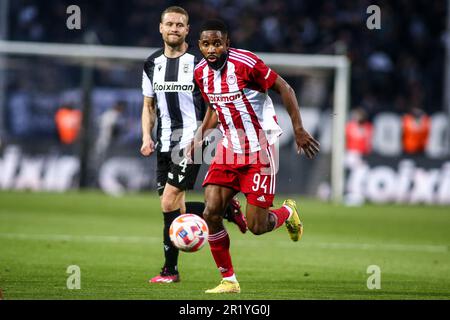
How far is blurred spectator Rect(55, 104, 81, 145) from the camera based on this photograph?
2216cm

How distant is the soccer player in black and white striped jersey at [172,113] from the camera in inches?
361

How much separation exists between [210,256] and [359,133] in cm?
1114

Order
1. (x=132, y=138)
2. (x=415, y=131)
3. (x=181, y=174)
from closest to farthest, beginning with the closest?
1. (x=181, y=174)
2. (x=132, y=138)
3. (x=415, y=131)

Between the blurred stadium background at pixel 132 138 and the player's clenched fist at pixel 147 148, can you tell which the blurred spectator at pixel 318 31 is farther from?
the player's clenched fist at pixel 147 148

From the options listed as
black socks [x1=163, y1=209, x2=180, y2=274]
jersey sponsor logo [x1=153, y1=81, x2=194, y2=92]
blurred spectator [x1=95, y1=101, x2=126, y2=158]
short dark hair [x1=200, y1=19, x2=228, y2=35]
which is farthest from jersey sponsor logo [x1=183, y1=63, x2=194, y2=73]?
blurred spectator [x1=95, y1=101, x2=126, y2=158]

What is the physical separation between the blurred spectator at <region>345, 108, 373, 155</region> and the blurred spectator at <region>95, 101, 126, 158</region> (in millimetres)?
5113

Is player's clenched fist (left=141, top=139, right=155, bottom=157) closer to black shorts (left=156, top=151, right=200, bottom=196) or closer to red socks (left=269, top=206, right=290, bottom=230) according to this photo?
black shorts (left=156, top=151, right=200, bottom=196)

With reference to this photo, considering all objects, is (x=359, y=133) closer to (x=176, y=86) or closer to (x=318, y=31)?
(x=318, y=31)

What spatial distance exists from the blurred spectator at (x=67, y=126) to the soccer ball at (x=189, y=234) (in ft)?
46.7

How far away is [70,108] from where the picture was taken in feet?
73.6

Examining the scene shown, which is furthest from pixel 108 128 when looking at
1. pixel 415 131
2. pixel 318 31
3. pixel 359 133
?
pixel 318 31

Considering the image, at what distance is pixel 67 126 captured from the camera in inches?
872

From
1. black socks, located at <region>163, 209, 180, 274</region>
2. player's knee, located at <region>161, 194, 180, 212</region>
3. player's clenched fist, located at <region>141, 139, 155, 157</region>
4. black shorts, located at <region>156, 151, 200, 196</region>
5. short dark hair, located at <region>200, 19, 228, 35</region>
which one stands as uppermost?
short dark hair, located at <region>200, 19, 228, 35</region>
